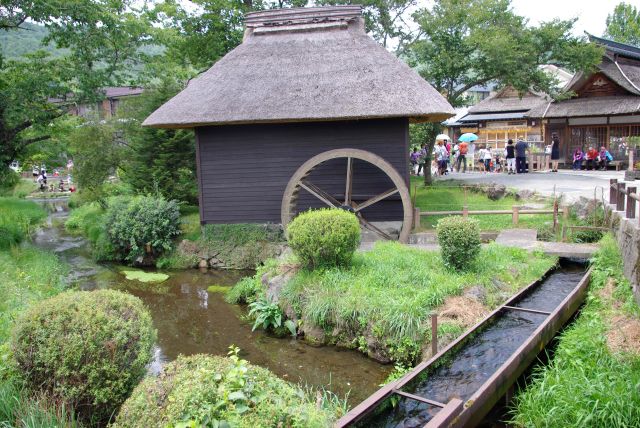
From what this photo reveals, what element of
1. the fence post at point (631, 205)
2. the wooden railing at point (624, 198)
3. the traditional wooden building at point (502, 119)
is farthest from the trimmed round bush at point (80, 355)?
the traditional wooden building at point (502, 119)

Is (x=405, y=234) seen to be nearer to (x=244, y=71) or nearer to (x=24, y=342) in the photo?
(x=244, y=71)

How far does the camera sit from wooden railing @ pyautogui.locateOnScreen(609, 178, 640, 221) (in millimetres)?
6559

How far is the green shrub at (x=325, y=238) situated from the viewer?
728 cm

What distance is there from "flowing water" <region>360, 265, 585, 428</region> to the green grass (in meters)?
4.03

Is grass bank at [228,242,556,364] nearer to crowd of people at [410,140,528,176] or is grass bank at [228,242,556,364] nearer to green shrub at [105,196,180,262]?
green shrub at [105,196,180,262]

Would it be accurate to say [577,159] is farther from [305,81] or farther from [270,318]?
[270,318]

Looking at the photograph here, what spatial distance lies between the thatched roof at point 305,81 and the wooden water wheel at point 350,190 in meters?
0.85

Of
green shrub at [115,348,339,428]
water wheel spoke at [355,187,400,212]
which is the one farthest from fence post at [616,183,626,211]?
green shrub at [115,348,339,428]

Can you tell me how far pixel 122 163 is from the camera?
50.4 feet

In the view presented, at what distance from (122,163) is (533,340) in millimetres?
13535

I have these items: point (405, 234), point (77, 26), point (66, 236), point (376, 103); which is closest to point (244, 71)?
point (376, 103)

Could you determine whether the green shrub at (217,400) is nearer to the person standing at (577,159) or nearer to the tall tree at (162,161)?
the tall tree at (162,161)

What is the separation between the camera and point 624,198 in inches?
310

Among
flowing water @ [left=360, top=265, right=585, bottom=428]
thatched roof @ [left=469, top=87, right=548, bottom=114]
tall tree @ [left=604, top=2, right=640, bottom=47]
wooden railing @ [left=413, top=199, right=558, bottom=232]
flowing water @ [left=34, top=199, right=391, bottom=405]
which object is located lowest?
flowing water @ [left=34, top=199, right=391, bottom=405]
